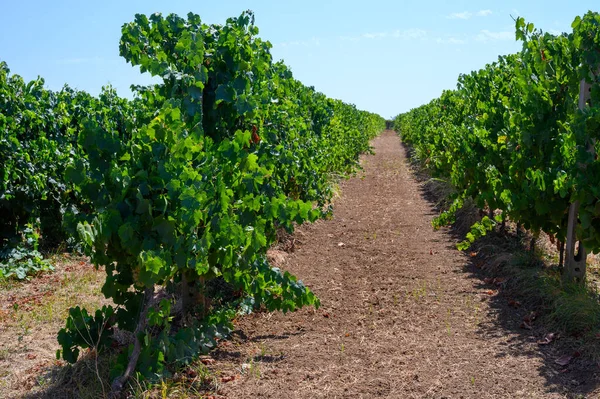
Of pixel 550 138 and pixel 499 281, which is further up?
pixel 550 138

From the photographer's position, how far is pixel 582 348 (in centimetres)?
498

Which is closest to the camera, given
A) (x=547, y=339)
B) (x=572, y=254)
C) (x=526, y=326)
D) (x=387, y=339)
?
(x=547, y=339)

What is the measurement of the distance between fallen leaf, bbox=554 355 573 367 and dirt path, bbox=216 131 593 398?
0.35ft

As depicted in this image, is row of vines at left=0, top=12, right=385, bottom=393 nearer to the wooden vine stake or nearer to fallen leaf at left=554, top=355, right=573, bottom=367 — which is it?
fallen leaf at left=554, top=355, right=573, bottom=367

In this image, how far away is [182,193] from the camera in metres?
3.84

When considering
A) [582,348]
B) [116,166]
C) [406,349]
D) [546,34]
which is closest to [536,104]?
[546,34]

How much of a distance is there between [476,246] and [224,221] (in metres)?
5.58

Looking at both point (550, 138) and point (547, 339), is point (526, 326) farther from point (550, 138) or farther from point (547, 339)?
point (550, 138)

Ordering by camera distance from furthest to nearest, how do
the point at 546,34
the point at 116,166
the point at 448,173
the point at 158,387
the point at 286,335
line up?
1. the point at 448,173
2. the point at 546,34
3. the point at 286,335
4. the point at 158,387
5. the point at 116,166

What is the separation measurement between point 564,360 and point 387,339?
1.47 m

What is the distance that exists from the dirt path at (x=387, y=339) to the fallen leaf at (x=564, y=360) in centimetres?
11

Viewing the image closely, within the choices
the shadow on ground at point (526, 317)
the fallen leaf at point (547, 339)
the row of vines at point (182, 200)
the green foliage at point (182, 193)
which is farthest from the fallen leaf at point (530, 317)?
the green foliage at point (182, 193)

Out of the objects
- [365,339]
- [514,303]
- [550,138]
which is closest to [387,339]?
[365,339]

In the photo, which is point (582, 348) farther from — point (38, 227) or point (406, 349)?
point (38, 227)
